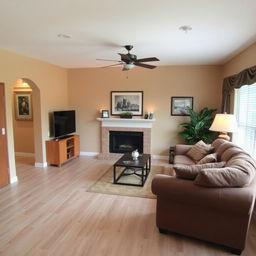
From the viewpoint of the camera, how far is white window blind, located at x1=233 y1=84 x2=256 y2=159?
12.0 ft

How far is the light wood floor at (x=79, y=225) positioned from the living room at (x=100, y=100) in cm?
1

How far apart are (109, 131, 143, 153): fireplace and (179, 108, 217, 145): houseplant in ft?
4.50

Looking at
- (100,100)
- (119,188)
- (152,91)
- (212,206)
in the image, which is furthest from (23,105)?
(212,206)

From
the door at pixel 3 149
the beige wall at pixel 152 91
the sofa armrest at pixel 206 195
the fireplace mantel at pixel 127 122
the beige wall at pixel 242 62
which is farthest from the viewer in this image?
the fireplace mantel at pixel 127 122

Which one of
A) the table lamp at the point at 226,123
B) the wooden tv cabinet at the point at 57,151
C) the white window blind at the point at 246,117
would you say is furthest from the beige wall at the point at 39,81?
the white window blind at the point at 246,117

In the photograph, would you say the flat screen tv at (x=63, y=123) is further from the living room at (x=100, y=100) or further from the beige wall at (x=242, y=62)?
the beige wall at (x=242, y=62)

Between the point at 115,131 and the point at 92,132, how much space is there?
79cm

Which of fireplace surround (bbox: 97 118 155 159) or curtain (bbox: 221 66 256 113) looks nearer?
curtain (bbox: 221 66 256 113)

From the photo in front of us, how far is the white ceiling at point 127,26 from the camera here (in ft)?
7.17

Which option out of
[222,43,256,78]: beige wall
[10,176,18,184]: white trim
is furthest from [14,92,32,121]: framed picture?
[222,43,256,78]: beige wall

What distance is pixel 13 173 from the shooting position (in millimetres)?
4246

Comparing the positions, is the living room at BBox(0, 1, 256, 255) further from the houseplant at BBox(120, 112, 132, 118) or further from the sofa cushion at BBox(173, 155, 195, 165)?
the sofa cushion at BBox(173, 155, 195, 165)

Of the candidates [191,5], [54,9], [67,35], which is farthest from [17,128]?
[191,5]

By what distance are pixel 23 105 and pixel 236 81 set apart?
18.7 feet
